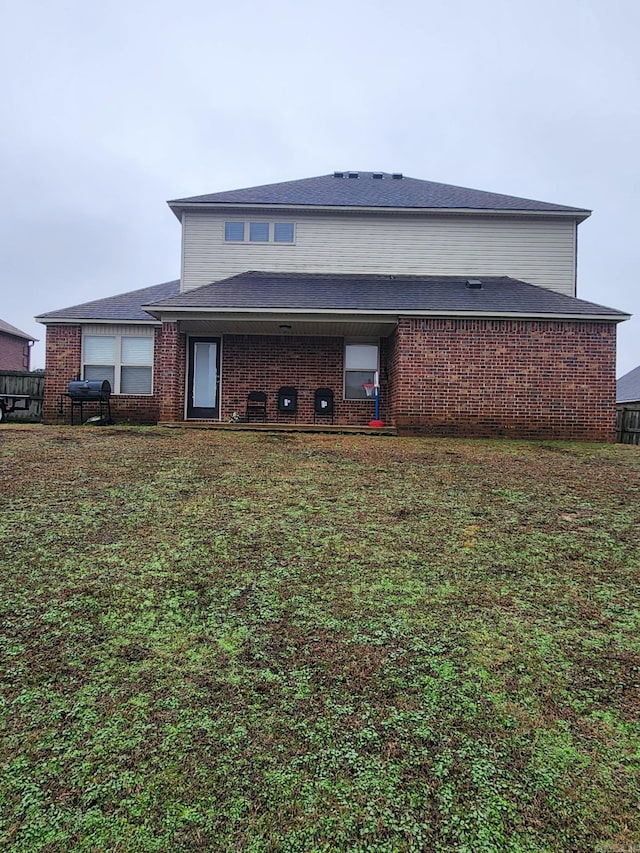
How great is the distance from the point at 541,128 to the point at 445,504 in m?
42.1

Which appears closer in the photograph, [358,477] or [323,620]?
[323,620]

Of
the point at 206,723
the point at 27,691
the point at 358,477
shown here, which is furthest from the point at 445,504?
the point at 27,691

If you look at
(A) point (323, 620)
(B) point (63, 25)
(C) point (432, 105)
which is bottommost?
(A) point (323, 620)

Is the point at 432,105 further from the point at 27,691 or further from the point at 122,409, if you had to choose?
the point at 27,691

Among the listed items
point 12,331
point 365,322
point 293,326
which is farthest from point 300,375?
point 12,331

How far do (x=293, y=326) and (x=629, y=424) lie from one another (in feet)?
31.2

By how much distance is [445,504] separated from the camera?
218 inches

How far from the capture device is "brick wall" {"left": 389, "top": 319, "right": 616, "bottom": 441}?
1152 cm

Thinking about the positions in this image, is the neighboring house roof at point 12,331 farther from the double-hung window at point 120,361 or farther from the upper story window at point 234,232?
the upper story window at point 234,232

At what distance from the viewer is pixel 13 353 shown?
33.3 m

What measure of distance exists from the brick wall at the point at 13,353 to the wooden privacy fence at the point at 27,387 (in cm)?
1895

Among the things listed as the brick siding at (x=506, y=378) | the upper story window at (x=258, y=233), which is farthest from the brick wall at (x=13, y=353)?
the brick siding at (x=506, y=378)

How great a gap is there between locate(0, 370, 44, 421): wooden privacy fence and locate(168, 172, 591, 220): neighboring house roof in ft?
21.6

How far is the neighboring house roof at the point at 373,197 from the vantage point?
13750mm
